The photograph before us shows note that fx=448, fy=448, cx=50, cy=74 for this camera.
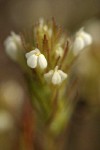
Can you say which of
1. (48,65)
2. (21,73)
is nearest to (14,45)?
(48,65)

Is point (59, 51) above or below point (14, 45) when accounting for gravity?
below

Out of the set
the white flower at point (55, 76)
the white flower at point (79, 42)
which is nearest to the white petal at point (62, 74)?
the white flower at point (55, 76)

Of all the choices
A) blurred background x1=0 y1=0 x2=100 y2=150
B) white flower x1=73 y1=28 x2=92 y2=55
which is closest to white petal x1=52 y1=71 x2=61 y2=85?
white flower x1=73 y1=28 x2=92 y2=55

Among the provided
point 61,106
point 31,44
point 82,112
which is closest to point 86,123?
point 82,112

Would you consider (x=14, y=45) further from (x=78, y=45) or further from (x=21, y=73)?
(x=21, y=73)

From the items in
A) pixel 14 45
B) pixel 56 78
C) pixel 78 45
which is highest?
pixel 14 45

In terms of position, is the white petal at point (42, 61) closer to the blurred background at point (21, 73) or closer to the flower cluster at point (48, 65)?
the flower cluster at point (48, 65)
